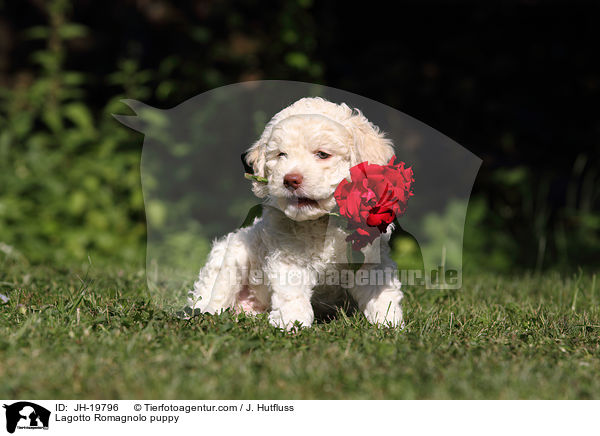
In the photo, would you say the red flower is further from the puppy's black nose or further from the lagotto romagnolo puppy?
the puppy's black nose

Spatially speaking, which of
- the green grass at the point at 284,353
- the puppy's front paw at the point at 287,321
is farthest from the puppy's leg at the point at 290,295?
the green grass at the point at 284,353

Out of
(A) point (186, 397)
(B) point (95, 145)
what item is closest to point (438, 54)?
(B) point (95, 145)

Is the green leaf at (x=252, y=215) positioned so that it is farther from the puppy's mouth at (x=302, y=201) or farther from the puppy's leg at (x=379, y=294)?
the puppy's leg at (x=379, y=294)

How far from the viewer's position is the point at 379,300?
345cm

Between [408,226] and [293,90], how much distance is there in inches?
43.2

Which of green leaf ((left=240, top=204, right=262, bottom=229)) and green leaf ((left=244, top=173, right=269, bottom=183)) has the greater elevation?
green leaf ((left=244, top=173, right=269, bottom=183))

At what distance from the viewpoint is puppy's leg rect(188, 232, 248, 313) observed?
3693 millimetres

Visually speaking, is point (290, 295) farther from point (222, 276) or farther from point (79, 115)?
point (79, 115)

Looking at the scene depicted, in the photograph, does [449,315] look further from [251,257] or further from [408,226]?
[251,257]
